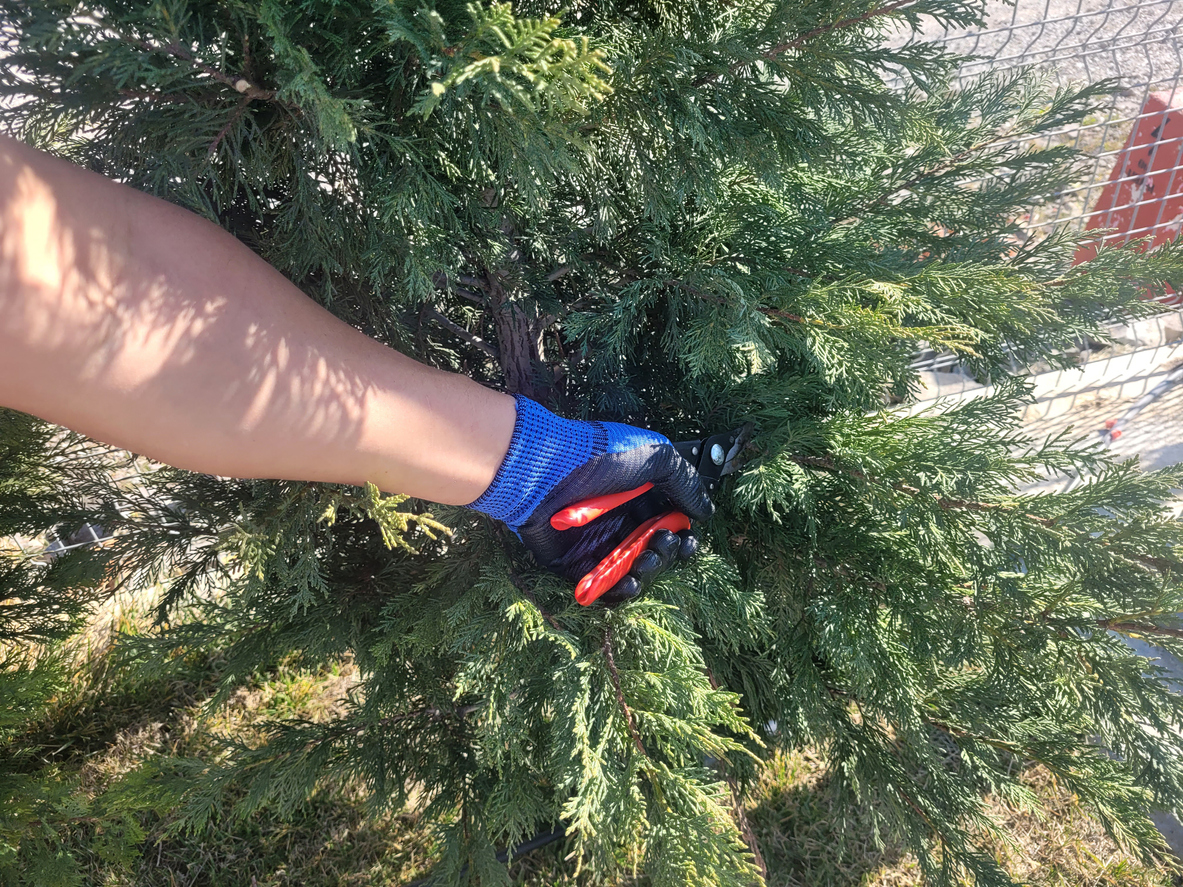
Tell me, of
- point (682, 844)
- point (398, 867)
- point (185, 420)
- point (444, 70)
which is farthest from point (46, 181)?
point (398, 867)

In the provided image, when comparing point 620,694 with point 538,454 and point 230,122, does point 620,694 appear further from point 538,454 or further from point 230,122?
point 230,122

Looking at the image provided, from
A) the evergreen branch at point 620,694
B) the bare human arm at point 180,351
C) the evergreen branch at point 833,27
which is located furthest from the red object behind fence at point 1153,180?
the bare human arm at point 180,351

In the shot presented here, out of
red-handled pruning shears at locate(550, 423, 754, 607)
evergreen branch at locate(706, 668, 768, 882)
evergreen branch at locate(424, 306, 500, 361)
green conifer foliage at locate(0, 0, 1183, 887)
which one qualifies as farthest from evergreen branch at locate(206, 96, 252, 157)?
evergreen branch at locate(706, 668, 768, 882)

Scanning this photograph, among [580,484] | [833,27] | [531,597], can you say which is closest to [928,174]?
[833,27]

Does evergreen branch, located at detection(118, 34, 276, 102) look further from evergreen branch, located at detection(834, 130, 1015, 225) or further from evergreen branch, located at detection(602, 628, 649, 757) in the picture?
evergreen branch, located at detection(834, 130, 1015, 225)

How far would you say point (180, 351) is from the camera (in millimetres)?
1123

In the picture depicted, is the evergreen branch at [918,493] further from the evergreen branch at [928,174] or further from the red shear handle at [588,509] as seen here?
the evergreen branch at [928,174]

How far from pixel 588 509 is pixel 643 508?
25 cm

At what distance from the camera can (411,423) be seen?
1.39 m

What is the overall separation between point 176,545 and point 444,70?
1362 mm

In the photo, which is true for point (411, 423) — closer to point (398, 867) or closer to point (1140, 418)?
point (398, 867)

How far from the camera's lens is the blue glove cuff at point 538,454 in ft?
5.08

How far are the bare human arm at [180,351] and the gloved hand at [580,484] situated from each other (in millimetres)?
195

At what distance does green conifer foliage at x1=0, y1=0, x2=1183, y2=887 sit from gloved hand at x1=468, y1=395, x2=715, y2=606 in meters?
0.08
